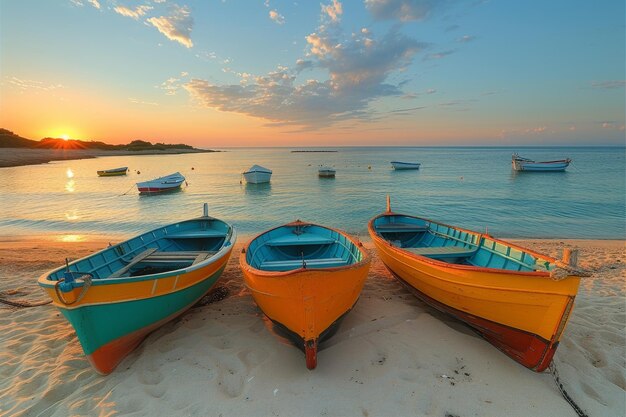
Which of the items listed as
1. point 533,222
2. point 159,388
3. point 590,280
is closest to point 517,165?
point 533,222

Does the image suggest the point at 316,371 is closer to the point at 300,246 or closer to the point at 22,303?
the point at 300,246

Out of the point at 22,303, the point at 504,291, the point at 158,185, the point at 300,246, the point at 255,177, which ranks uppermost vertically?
the point at 504,291

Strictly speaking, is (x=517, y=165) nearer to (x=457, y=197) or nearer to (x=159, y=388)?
(x=457, y=197)

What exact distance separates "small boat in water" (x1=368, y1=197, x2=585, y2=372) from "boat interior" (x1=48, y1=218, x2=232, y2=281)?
5272mm

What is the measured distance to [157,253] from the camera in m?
7.71

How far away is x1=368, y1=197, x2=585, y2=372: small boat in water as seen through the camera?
4.50 m

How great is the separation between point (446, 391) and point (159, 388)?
4.46m

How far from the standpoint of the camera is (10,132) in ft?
379

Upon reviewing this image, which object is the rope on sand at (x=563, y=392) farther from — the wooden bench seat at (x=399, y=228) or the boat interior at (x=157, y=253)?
the boat interior at (x=157, y=253)

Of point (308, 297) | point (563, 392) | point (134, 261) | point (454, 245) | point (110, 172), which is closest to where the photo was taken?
point (563, 392)

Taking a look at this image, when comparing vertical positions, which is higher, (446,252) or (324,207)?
(446,252)

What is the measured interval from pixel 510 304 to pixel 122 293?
253 inches

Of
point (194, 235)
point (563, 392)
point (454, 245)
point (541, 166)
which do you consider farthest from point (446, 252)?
point (541, 166)

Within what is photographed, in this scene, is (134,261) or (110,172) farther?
(110,172)
